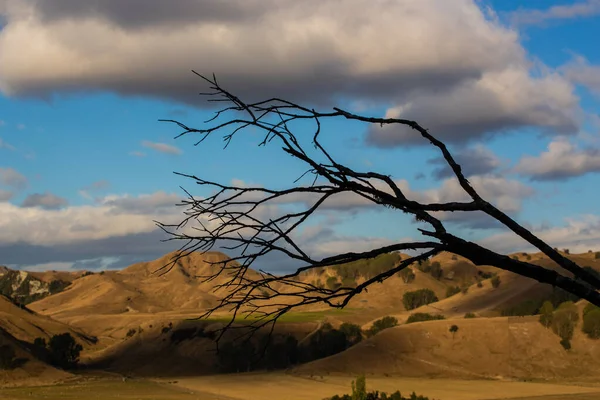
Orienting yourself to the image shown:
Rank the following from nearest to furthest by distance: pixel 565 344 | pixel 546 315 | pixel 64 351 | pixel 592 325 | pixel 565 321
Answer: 1. pixel 565 344
2. pixel 592 325
3. pixel 565 321
4. pixel 546 315
5. pixel 64 351

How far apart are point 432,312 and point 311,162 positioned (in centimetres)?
19707

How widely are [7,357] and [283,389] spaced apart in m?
50.6

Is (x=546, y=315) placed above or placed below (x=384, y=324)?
above

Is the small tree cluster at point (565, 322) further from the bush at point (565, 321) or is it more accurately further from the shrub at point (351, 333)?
the shrub at point (351, 333)

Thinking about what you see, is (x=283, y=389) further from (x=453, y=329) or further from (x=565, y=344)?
(x=565, y=344)

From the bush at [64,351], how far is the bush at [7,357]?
16.5 meters

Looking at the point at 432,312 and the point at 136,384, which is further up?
the point at 432,312

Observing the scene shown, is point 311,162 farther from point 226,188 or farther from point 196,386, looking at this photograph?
point 196,386

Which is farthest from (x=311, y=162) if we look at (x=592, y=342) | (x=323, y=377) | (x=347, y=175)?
(x=592, y=342)

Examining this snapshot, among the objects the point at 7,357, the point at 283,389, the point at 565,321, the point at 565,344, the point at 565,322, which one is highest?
the point at 565,321

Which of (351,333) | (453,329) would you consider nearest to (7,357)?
(351,333)

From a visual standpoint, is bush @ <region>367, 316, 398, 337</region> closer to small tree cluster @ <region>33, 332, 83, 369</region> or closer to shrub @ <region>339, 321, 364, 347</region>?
shrub @ <region>339, 321, 364, 347</region>

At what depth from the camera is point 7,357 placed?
123 metres

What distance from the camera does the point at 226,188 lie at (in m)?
5.89
